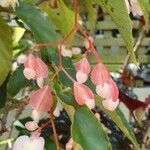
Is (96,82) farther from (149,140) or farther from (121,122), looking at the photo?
(149,140)

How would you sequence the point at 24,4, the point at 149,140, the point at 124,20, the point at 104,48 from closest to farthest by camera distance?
the point at 124,20
the point at 24,4
the point at 149,140
the point at 104,48

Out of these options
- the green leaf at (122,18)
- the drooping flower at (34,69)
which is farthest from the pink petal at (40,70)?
the green leaf at (122,18)

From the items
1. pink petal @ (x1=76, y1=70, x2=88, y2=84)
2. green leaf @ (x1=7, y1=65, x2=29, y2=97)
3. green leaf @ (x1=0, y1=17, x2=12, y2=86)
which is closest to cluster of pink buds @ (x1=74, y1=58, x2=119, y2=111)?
pink petal @ (x1=76, y1=70, x2=88, y2=84)

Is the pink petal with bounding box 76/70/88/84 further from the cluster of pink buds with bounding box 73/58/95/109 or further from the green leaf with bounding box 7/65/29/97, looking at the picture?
the green leaf with bounding box 7/65/29/97

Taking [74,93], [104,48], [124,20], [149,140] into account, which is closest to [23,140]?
[74,93]

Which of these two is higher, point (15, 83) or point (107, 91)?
point (107, 91)

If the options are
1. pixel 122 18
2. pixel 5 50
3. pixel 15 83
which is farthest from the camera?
pixel 15 83

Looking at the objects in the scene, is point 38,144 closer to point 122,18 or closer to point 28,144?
point 28,144

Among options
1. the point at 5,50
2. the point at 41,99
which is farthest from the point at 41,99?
the point at 5,50
